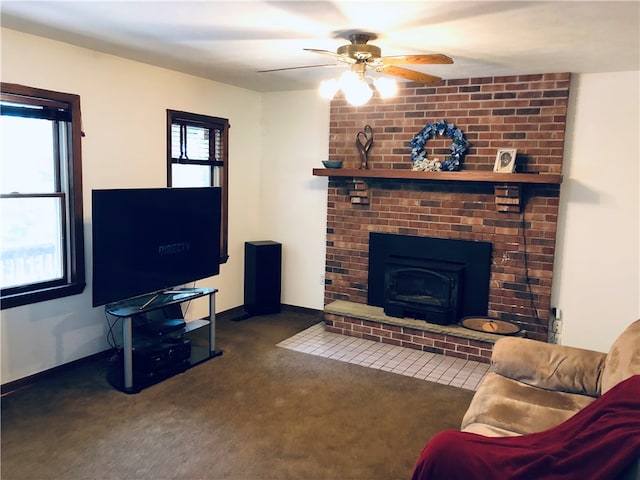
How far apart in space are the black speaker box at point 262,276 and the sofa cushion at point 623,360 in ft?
11.0

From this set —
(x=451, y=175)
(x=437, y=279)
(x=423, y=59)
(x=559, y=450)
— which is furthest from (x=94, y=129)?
(x=559, y=450)

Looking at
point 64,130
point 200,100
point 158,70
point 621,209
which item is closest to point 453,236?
point 621,209

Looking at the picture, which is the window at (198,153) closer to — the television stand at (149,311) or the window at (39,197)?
the window at (39,197)

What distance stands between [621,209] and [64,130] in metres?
4.20

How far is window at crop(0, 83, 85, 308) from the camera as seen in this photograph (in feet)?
10.8

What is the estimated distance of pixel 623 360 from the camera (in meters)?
2.34

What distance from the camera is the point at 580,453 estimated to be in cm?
181

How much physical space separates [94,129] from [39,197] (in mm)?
654

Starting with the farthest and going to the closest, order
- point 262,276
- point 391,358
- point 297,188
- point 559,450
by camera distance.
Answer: point 297,188, point 262,276, point 391,358, point 559,450

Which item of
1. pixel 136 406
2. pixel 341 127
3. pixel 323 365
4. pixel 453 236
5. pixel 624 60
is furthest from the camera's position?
pixel 341 127

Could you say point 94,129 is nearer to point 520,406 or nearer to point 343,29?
point 343,29

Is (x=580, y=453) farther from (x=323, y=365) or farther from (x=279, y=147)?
(x=279, y=147)

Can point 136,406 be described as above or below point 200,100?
below

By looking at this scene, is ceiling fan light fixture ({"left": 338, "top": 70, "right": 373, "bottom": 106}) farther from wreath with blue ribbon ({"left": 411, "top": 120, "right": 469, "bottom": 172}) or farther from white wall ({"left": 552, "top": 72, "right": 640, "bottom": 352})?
white wall ({"left": 552, "top": 72, "right": 640, "bottom": 352})
